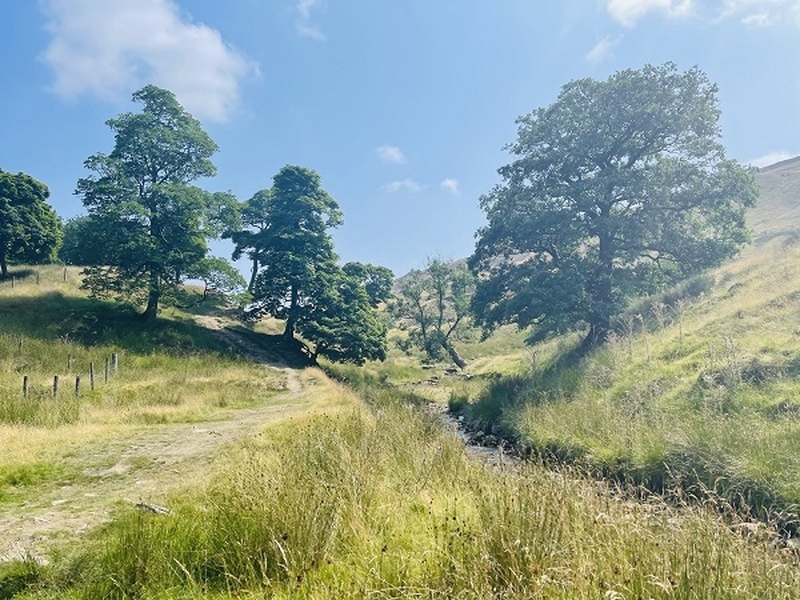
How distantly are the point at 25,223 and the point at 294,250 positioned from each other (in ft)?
77.0

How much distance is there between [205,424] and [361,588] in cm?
1014

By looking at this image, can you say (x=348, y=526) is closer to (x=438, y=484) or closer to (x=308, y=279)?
(x=438, y=484)

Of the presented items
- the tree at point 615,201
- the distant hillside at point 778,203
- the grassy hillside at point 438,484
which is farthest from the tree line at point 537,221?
the distant hillside at point 778,203

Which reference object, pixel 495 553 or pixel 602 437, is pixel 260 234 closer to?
pixel 602 437

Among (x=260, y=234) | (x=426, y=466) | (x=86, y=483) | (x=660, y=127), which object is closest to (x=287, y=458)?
(x=426, y=466)

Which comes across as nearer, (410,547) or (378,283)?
(410,547)

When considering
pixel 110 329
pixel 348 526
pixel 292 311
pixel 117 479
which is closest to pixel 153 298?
pixel 110 329

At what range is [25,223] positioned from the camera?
3750 cm

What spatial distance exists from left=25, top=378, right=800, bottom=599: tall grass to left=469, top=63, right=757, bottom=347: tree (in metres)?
15.1

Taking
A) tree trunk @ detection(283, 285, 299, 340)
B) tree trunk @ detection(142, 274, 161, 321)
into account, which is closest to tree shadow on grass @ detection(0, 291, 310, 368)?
tree trunk @ detection(142, 274, 161, 321)

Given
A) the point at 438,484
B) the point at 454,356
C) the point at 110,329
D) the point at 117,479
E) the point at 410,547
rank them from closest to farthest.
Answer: the point at 410,547
the point at 438,484
the point at 117,479
the point at 110,329
the point at 454,356

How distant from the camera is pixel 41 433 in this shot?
376 inches

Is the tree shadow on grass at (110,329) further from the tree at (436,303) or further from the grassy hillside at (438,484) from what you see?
the tree at (436,303)

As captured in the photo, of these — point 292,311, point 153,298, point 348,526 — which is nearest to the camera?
point 348,526
